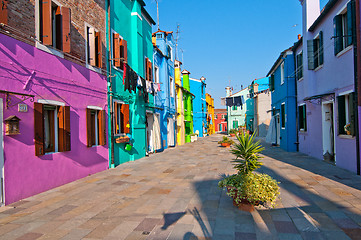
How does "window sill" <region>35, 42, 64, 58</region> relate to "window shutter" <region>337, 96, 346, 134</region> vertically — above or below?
above

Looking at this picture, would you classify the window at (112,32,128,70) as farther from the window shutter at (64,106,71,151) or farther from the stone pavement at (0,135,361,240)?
the stone pavement at (0,135,361,240)

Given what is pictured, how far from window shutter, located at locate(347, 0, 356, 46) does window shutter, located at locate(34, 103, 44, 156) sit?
961 centimetres

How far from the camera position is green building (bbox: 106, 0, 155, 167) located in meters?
10.9

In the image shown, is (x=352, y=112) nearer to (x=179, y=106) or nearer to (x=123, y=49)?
(x=123, y=49)

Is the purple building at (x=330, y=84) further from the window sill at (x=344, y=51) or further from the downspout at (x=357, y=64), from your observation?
the downspout at (x=357, y=64)

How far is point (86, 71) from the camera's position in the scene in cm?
907

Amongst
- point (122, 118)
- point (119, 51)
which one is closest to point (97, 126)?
point (122, 118)

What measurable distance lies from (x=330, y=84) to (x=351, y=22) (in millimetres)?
2620

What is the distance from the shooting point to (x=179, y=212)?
5.17 meters

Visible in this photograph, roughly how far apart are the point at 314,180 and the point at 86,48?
8.85m

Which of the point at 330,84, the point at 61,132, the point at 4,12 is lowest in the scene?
the point at 61,132

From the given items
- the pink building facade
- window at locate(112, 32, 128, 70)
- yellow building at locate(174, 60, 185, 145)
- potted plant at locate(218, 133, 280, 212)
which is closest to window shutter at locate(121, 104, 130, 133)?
window at locate(112, 32, 128, 70)

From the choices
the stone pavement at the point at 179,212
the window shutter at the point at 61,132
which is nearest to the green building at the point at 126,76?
the window shutter at the point at 61,132

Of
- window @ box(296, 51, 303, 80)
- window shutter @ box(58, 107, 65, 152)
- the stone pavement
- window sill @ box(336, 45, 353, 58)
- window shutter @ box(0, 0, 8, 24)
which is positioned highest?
window @ box(296, 51, 303, 80)
